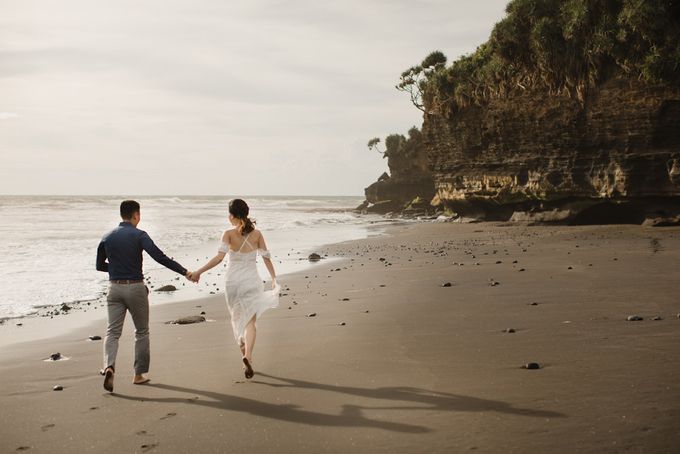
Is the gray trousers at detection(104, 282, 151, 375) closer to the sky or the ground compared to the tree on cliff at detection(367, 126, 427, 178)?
closer to the ground

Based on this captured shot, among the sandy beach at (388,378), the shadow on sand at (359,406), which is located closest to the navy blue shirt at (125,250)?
the sandy beach at (388,378)

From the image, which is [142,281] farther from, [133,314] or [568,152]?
[568,152]

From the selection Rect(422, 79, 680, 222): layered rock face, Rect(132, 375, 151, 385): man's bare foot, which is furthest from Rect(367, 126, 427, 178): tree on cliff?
Rect(132, 375, 151, 385): man's bare foot

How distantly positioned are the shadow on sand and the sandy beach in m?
0.02

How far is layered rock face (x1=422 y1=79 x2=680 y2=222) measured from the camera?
2800cm

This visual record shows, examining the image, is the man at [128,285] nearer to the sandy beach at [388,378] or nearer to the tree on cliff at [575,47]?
the sandy beach at [388,378]

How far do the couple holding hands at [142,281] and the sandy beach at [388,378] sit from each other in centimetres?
41

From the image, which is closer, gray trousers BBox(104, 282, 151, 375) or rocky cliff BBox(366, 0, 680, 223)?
gray trousers BBox(104, 282, 151, 375)

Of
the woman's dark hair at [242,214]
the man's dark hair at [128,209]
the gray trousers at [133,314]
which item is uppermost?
the man's dark hair at [128,209]

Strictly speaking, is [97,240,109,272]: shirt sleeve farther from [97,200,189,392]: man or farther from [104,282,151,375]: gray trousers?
[104,282,151,375]: gray trousers

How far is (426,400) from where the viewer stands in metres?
5.70

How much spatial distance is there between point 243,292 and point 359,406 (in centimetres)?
240

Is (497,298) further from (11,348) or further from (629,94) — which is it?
(629,94)

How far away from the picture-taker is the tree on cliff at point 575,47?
85.4 feet
